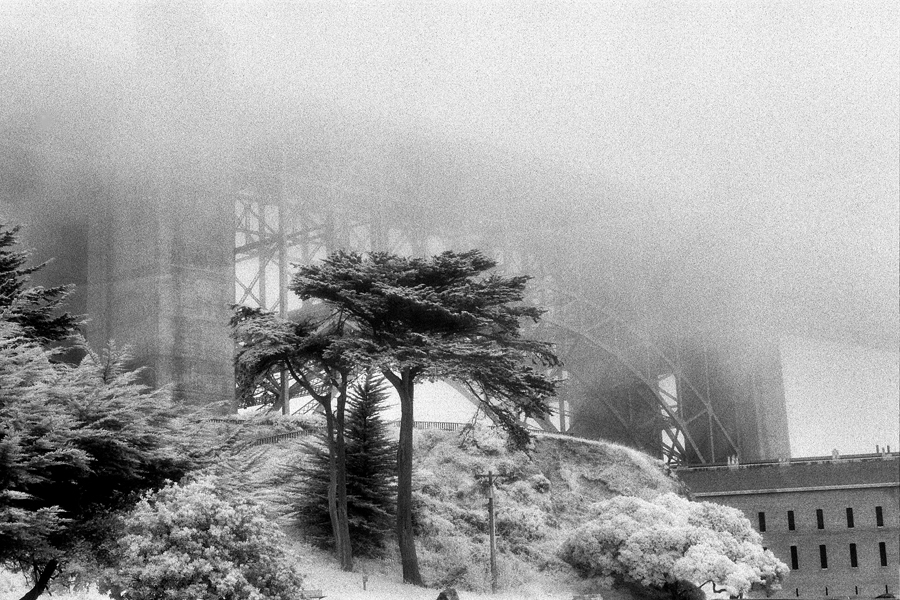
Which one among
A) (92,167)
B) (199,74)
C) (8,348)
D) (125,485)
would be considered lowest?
(125,485)

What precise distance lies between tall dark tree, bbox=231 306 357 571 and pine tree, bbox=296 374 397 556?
1174 millimetres

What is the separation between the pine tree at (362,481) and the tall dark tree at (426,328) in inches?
66.9

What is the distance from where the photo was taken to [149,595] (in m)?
31.8

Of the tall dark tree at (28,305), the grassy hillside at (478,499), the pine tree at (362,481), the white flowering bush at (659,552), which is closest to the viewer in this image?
the tall dark tree at (28,305)

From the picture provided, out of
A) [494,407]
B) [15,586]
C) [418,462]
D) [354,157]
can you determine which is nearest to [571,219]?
[354,157]

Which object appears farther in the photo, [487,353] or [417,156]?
[417,156]

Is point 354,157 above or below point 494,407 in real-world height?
above

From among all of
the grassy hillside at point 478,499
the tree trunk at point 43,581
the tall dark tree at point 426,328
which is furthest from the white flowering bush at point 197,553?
the tall dark tree at point 426,328

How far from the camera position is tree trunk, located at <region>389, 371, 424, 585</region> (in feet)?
158

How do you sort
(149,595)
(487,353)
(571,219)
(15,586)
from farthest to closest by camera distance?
1. (571,219)
2. (487,353)
3. (15,586)
4. (149,595)

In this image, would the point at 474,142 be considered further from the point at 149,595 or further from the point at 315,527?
the point at 149,595

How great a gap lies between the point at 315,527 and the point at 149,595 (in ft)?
59.7

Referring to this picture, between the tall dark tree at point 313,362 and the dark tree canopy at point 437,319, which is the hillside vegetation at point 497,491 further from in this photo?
the dark tree canopy at point 437,319

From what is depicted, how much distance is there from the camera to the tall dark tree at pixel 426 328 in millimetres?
47312
